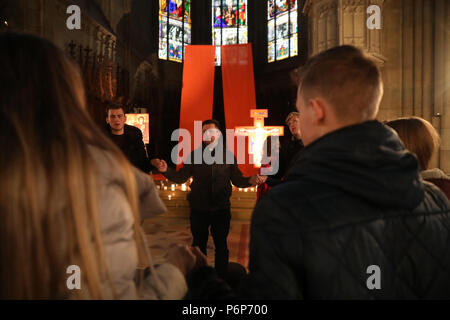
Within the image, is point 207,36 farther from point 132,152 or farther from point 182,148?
point 132,152

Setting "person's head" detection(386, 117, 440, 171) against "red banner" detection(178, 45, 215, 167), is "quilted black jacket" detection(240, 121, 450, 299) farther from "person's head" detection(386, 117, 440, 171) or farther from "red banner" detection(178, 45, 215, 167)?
"red banner" detection(178, 45, 215, 167)

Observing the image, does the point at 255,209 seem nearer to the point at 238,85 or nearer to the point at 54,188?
the point at 54,188

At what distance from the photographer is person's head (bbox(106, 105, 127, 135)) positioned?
10.8 feet

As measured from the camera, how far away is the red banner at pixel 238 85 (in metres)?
12.7

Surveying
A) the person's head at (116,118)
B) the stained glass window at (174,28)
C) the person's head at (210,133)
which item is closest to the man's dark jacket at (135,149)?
the person's head at (116,118)

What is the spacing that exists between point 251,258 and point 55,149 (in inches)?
21.4

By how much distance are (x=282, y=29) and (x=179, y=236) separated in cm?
1379

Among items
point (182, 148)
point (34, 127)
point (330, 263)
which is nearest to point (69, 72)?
point (34, 127)

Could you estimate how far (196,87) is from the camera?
1266 centimetres

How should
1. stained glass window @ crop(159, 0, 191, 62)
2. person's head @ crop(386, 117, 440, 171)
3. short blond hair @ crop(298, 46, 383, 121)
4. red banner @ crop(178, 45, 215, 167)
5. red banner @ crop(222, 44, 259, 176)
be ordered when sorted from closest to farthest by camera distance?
short blond hair @ crop(298, 46, 383, 121) < person's head @ crop(386, 117, 440, 171) < red banner @ crop(178, 45, 215, 167) < red banner @ crop(222, 44, 259, 176) < stained glass window @ crop(159, 0, 191, 62)

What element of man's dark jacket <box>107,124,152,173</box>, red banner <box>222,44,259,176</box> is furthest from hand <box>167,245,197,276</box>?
red banner <box>222,44,259,176</box>

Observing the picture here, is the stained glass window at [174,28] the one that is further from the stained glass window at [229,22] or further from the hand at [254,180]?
the hand at [254,180]

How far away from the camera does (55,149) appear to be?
731mm

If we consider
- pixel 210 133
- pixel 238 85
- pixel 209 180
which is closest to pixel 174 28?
pixel 238 85
